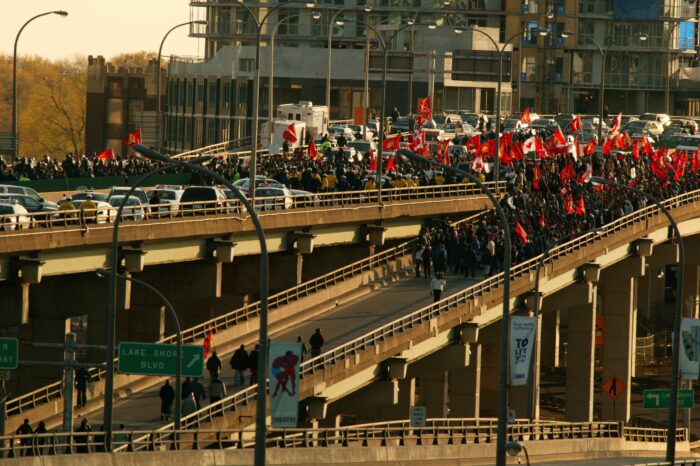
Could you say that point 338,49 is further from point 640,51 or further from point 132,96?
point 132,96

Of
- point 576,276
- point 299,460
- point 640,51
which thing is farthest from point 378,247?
point 640,51

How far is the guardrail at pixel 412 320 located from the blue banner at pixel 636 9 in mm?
82428

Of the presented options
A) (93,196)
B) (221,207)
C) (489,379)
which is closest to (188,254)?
(221,207)

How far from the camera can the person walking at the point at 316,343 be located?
53172 mm

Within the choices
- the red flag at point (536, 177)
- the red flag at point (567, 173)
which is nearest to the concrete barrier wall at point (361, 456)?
the red flag at point (567, 173)

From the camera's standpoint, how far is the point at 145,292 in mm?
62625

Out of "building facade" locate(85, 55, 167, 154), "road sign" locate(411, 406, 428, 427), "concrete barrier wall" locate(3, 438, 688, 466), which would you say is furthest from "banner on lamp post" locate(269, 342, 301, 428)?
"building facade" locate(85, 55, 167, 154)

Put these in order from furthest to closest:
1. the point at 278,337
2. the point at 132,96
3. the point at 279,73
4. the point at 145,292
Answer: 1. the point at 132,96
2. the point at 279,73
3. the point at 145,292
4. the point at 278,337

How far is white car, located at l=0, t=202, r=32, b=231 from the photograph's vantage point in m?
48.4

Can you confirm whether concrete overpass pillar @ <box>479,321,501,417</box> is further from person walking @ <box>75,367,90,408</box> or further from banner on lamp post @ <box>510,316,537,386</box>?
banner on lamp post @ <box>510,316,537,386</box>

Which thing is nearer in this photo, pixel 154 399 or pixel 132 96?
pixel 154 399

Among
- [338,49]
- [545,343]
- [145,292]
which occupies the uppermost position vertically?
[338,49]

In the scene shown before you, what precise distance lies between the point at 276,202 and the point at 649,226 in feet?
60.2

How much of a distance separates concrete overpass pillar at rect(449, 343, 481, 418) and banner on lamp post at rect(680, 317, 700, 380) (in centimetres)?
1867
